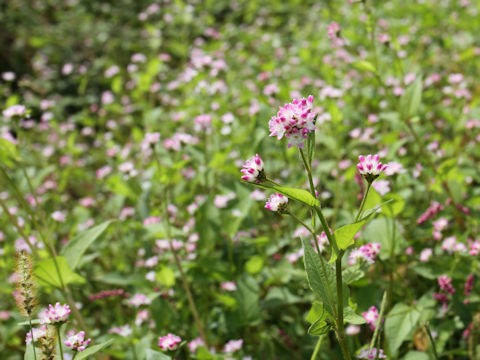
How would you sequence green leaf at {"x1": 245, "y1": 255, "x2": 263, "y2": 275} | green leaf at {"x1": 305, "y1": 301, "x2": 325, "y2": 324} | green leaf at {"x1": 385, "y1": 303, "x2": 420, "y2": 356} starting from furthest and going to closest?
green leaf at {"x1": 245, "y1": 255, "x2": 263, "y2": 275} < green leaf at {"x1": 385, "y1": 303, "x2": 420, "y2": 356} < green leaf at {"x1": 305, "y1": 301, "x2": 325, "y2": 324}

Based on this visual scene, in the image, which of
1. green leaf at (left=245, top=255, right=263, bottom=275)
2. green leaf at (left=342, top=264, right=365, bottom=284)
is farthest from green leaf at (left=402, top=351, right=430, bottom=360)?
green leaf at (left=245, top=255, right=263, bottom=275)

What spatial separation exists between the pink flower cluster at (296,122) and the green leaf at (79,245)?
79cm

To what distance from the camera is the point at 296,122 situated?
2.95ft

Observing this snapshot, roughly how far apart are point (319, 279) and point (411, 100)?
1188mm

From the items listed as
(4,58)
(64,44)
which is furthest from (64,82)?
(4,58)

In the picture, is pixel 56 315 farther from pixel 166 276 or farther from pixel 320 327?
pixel 166 276

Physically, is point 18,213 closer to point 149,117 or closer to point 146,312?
point 149,117

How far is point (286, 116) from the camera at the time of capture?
0.90 m

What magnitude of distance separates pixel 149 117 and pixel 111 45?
287 cm

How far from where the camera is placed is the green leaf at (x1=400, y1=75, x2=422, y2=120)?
190cm

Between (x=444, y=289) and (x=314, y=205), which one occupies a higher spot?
(x=314, y=205)

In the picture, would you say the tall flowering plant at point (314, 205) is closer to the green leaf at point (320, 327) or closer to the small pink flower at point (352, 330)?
the green leaf at point (320, 327)

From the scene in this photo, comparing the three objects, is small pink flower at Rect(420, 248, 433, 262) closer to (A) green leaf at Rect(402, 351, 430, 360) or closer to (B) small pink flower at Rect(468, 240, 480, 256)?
(B) small pink flower at Rect(468, 240, 480, 256)

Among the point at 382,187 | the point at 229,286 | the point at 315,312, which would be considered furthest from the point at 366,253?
the point at 229,286
